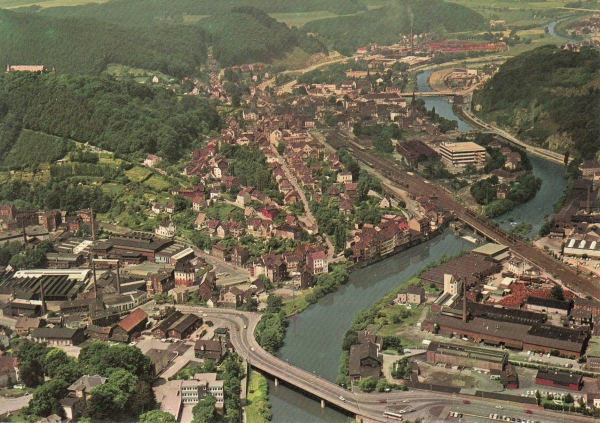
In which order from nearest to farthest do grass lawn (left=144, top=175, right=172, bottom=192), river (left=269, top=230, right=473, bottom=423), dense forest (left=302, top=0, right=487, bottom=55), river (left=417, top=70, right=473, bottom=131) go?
1. river (left=269, top=230, right=473, bottom=423)
2. grass lawn (left=144, top=175, right=172, bottom=192)
3. river (left=417, top=70, right=473, bottom=131)
4. dense forest (left=302, top=0, right=487, bottom=55)

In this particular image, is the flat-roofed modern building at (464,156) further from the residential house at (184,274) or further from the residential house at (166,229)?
the residential house at (184,274)

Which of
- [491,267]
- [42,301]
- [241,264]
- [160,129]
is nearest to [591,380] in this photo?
[491,267]

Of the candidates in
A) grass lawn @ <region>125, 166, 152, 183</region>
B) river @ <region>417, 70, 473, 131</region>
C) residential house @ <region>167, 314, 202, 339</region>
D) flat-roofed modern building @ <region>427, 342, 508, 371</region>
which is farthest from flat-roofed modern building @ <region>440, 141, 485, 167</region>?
flat-roofed modern building @ <region>427, 342, 508, 371</region>

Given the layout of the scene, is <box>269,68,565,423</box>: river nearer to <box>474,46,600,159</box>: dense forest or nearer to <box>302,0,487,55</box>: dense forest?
<box>474,46,600,159</box>: dense forest

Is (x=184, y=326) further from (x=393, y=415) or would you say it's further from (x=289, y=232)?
(x=289, y=232)

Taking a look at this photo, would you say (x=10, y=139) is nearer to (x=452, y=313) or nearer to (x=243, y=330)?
(x=243, y=330)
